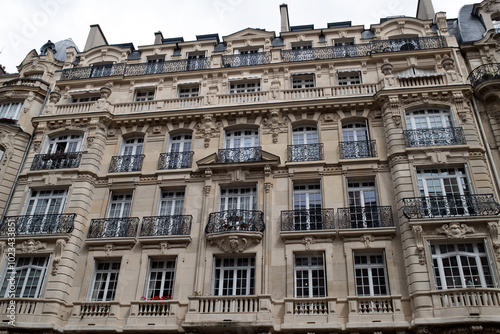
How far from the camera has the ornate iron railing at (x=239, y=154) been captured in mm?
17566

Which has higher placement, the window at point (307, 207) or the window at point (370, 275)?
the window at point (307, 207)

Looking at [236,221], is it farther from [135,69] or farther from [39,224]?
[135,69]

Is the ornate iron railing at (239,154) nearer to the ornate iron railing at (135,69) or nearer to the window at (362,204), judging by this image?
the window at (362,204)

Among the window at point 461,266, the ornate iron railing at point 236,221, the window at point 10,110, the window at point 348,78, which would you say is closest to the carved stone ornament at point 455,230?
the window at point 461,266

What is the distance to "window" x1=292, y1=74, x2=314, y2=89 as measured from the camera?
20.1 m

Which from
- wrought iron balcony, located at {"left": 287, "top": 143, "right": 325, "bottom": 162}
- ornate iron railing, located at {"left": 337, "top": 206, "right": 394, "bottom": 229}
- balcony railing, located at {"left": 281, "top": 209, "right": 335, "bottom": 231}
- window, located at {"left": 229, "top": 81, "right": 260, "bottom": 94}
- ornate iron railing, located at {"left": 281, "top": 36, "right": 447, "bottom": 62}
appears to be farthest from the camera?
window, located at {"left": 229, "top": 81, "right": 260, "bottom": 94}

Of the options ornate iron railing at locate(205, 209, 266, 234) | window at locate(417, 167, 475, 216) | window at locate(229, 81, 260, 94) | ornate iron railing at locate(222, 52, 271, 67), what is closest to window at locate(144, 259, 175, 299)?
ornate iron railing at locate(205, 209, 266, 234)

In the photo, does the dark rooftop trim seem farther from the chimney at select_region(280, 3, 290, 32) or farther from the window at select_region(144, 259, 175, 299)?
the window at select_region(144, 259, 175, 299)

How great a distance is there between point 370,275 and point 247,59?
38.8 ft

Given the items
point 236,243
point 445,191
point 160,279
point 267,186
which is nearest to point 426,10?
point 445,191

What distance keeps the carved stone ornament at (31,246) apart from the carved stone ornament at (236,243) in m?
6.77

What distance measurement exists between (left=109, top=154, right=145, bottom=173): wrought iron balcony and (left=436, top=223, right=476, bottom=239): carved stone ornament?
11777mm

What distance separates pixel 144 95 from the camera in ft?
69.8

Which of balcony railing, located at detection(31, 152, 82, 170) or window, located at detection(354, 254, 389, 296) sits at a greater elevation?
balcony railing, located at detection(31, 152, 82, 170)
